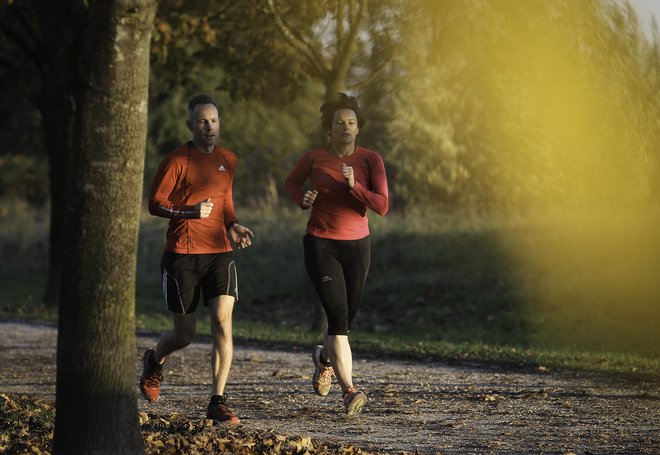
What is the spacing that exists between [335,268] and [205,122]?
1449 mm

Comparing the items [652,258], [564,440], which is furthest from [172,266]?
[652,258]

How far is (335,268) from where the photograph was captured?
341 inches

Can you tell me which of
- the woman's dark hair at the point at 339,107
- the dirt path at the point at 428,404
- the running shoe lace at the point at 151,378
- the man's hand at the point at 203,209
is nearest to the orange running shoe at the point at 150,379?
the running shoe lace at the point at 151,378

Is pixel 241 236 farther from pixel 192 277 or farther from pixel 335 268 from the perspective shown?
pixel 335 268

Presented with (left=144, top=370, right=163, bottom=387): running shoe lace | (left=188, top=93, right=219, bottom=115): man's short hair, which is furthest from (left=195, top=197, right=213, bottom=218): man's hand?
(left=144, top=370, right=163, bottom=387): running shoe lace

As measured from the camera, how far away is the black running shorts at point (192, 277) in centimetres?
830

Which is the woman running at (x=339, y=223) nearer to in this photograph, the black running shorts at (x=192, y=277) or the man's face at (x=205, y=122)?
the black running shorts at (x=192, y=277)

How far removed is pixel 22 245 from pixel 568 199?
55.4 feet

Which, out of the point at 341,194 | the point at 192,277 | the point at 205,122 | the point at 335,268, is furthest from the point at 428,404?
the point at 205,122

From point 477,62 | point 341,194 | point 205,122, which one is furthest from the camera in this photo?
point 477,62

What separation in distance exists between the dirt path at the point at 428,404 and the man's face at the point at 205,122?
81.3 inches

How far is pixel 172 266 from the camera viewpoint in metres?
8.30

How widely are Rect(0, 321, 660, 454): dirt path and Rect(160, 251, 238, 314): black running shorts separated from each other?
0.98 meters

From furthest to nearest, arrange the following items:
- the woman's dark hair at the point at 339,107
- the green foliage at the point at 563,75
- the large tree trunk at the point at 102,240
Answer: the green foliage at the point at 563,75 → the woman's dark hair at the point at 339,107 → the large tree trunk at the point at 102,240
